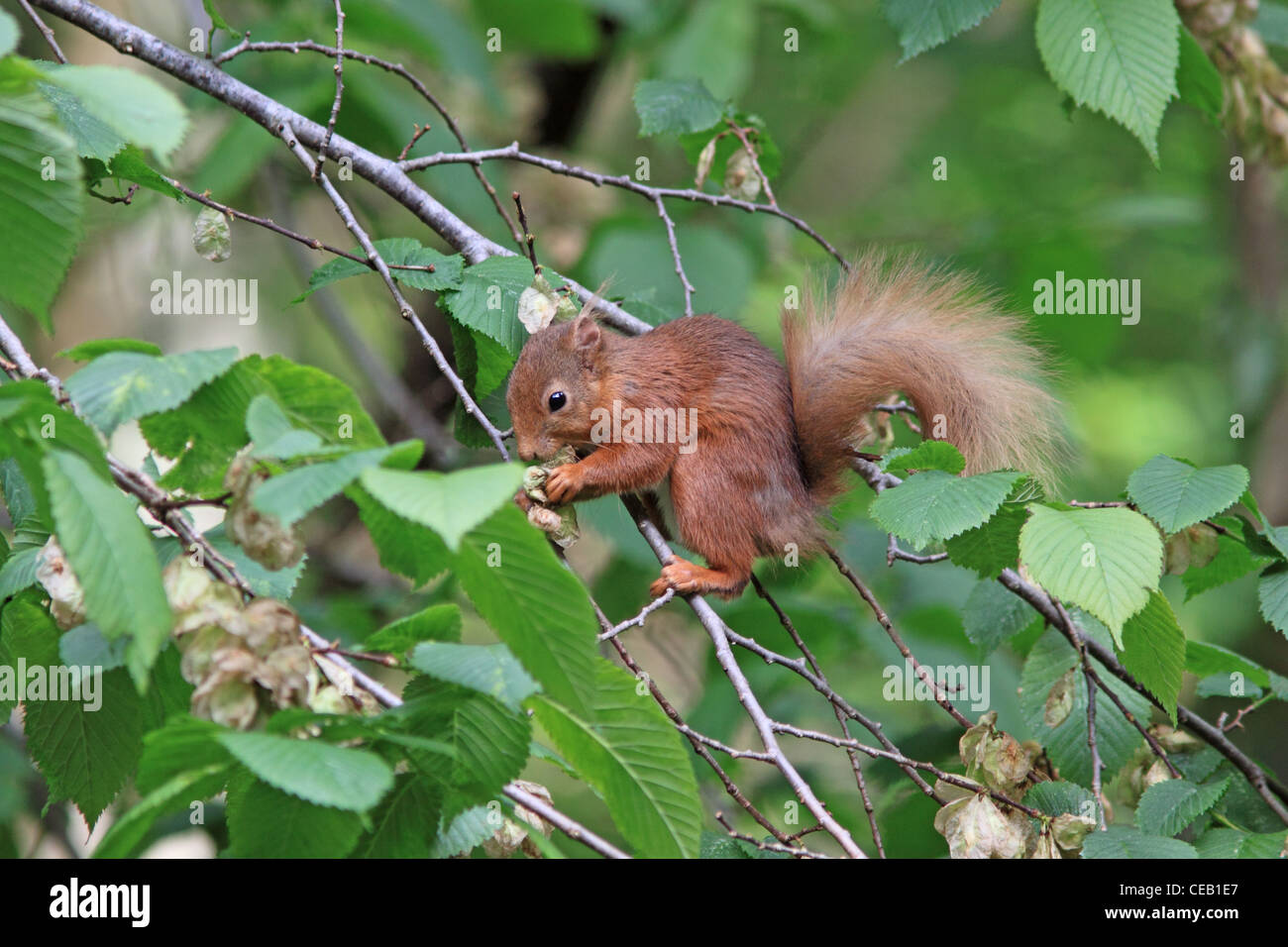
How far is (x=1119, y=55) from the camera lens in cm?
247

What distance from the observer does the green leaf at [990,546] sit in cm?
195

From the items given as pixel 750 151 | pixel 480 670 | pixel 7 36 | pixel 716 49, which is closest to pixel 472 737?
pixel 480 670

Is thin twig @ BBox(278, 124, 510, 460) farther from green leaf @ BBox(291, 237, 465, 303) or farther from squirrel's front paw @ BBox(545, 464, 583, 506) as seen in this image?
squirrel's front paw @ BBox(545, 464, 583, 506)

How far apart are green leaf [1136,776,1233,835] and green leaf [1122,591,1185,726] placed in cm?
21

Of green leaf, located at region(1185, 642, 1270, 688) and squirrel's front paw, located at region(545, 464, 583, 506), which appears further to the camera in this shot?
squirrel's front paw, located at region(545, 464, 583, 506)

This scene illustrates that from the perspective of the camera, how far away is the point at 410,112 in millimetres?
4090

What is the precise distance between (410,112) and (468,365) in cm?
186

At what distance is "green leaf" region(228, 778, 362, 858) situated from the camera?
4.19ft

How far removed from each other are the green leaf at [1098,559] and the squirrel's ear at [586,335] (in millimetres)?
1545

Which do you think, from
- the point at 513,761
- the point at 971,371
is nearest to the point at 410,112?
the point at 971,371

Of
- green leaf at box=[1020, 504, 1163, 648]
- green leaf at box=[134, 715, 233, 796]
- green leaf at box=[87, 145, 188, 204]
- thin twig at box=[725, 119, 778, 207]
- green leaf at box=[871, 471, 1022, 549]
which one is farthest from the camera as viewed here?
thin twig at box=[725, 119, 778, 207]

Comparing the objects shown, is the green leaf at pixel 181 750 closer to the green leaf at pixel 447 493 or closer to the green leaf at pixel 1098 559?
the green leaf at pixel 447 493

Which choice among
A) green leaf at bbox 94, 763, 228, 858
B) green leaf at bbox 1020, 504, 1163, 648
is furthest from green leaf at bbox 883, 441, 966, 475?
green leaf at bbox 94, 763, 228, 858

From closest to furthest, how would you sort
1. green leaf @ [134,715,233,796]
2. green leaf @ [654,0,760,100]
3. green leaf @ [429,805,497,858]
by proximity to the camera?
green leaf @ [134,715,233,796] < green leaf @ [429,805,497,858] < green leaf @ [654,0,760,100]
